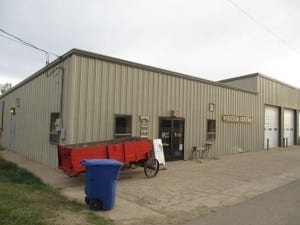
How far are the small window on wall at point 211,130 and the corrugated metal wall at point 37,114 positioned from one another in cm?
821

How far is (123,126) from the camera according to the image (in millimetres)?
12594

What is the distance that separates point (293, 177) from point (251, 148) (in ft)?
32.5

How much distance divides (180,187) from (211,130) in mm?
8300

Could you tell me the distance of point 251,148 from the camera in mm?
20594

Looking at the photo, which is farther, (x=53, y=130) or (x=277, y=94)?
(x=277, y=94)

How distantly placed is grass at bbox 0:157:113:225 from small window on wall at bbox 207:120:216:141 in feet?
33.1

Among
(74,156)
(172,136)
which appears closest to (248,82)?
(172,136)

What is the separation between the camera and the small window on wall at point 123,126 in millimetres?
12303

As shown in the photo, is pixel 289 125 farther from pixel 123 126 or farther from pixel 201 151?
pixel 123 126

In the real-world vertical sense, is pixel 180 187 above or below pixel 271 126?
below

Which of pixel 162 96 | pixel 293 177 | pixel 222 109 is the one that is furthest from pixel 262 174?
pixel 222 109

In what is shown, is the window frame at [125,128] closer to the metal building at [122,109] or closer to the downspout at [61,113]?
the metal building at [122,109]

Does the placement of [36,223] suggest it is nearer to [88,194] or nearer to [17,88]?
[88,194]

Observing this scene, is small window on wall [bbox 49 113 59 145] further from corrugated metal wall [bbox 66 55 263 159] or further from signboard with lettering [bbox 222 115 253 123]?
signboard with lettering [bbox 222 115 253 123]
